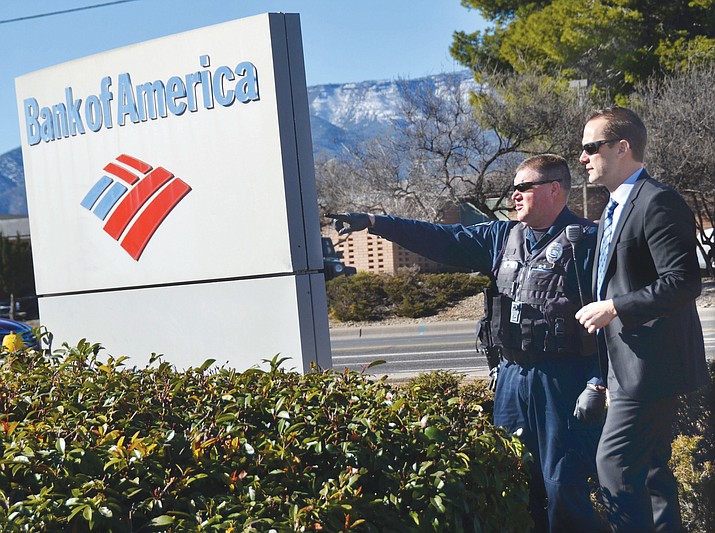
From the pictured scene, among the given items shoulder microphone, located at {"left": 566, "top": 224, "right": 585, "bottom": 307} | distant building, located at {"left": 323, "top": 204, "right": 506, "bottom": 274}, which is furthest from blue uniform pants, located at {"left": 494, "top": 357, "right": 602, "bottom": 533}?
distant building, located at {"left": 323, "top": 204, "right": 506, "bottom": 274}

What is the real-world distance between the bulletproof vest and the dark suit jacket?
8.2 inches

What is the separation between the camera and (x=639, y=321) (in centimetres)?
318

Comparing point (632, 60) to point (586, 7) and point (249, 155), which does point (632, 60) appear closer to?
point (586, 7)

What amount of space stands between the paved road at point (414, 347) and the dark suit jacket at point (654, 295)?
7.75 m

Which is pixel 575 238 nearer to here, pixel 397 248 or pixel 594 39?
Answer: pixel 594 39

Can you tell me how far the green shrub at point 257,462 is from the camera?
2643mm

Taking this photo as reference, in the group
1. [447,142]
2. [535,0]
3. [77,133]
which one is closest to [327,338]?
[77,133]

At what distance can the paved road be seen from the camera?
→ 12.7 metres

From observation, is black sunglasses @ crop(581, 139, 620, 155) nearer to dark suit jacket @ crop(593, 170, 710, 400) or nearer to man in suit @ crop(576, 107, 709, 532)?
man in suit @ crop(576, 107, 709, 532)

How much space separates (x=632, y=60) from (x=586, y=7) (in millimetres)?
1741

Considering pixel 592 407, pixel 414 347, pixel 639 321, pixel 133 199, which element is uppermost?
pixel 133 199

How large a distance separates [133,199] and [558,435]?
3241 mm

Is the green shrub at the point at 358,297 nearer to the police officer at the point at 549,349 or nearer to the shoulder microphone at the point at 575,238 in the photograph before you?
the police officer at the point at 549,349

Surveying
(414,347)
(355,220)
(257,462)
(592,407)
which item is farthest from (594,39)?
(257,462)
